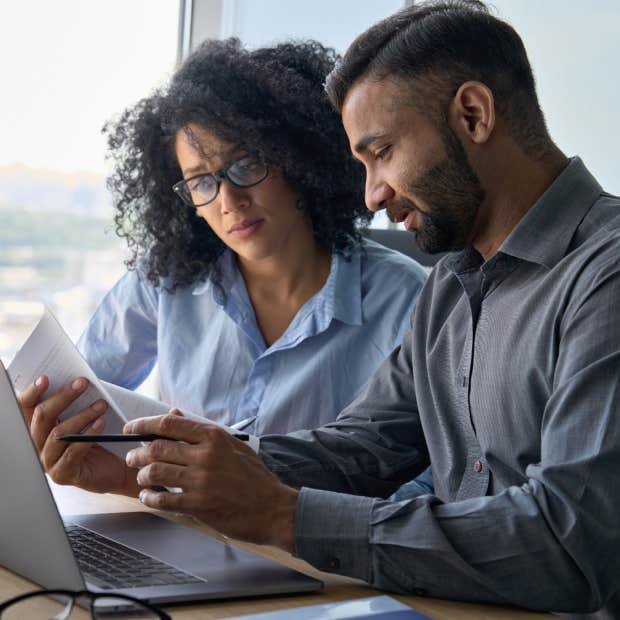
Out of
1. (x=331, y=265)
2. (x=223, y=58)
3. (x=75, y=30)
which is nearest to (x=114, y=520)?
(x=331, y=265)

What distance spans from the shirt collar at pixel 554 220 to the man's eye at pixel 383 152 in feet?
0.72

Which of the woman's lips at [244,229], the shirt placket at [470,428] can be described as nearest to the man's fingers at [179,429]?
the shirt placket at [470,428]

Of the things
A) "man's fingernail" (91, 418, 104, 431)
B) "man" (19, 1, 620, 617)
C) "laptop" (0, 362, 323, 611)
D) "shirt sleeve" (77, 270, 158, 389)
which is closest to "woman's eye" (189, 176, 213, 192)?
"shirt sleeve" (77, 270, 158, 389)

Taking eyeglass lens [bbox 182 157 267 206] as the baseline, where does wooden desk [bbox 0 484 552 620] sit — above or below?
below

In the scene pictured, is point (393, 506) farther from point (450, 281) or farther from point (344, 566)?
point (450, 281)

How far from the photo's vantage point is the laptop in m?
0.89

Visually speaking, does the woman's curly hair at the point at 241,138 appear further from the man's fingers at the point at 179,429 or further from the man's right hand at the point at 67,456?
the man's fingers at the point at 179,429

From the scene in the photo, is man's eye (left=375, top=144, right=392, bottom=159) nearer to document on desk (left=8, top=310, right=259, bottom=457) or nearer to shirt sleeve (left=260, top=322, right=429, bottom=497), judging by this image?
shirt sleeve (left=260, top=322, right=429, bottom=497)

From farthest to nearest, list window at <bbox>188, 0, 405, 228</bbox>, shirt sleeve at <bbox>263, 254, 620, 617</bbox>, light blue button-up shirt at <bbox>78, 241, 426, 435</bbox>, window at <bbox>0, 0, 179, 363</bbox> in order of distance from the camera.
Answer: window at <bbox>188, 0, 405, 228</bbox>
window at <bbox>0, 0, 179, 363</bbox>
light blue button-up shirt at <bbox>78, 241, 426, 435</bbox>
shirt sleeve at <bbox>263, 254, 620, 617</bbox>

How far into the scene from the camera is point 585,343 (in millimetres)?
1073

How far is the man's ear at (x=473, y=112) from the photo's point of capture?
1.33 m

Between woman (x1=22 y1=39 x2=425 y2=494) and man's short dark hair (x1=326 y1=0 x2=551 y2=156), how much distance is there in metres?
0.55

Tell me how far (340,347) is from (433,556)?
848 millimetres

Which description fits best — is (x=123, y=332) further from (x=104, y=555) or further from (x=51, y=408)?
(x=104, y=555)
